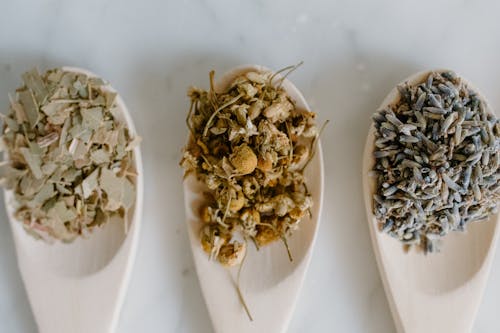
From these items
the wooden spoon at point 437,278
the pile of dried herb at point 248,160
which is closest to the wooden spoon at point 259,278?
the pile of dried herb at point 248,160

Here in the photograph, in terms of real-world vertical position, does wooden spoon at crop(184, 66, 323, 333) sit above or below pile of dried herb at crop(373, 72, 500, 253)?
below

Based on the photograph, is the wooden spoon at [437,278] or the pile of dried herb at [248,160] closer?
the pile of dried herb at [248,160]

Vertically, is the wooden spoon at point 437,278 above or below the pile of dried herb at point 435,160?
below

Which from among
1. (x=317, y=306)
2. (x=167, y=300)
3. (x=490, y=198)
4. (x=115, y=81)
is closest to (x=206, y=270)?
(x=167, y=300)

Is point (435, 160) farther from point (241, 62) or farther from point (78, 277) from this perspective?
point (78, 277)

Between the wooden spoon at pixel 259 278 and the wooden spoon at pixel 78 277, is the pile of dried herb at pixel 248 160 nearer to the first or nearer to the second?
the wooden spoon at pixel 259 278

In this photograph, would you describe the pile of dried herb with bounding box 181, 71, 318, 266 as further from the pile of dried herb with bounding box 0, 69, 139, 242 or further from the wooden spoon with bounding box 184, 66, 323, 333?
the pile of dried herb with bounding box 0, 69, 139, 242

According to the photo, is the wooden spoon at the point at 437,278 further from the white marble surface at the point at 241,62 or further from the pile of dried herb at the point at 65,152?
the pile of dried herb at the point at 65,152

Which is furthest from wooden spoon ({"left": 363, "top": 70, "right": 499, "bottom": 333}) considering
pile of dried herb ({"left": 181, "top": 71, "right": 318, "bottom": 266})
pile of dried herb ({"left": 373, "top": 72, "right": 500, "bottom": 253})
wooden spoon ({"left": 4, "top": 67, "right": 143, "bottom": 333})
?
wooden spoon ({"left": 4, "top": 67, "right": 143, "bottom": 333})
